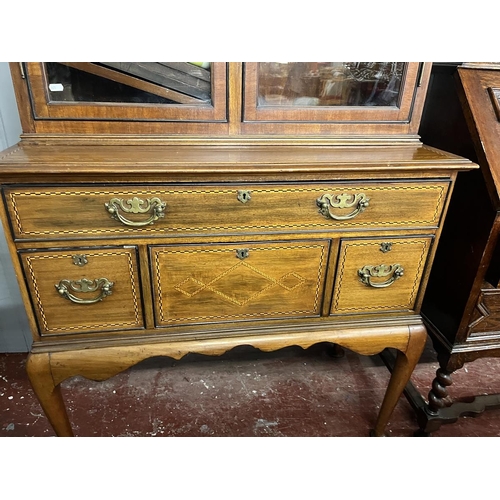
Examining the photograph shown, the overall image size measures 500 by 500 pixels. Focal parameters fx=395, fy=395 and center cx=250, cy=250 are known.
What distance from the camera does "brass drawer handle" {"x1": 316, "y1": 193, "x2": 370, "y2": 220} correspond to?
1087 mm

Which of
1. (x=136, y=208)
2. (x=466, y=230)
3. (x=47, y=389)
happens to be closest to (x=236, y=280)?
(x=136, y=208)

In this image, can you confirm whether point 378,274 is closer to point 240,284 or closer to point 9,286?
point 240,284

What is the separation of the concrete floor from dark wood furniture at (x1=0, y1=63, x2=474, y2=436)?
1.30 ft

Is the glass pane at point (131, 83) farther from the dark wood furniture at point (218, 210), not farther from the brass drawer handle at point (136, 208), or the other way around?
the brass drawer handle at point (136, 208)

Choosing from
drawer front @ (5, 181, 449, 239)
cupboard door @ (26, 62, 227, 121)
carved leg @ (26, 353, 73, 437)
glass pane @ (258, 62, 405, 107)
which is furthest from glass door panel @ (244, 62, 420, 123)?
carved leg @ (26, 353, 73, 437)

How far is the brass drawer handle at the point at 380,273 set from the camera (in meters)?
1.20

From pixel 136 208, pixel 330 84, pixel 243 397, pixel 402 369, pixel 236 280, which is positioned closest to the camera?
pixel 136 208

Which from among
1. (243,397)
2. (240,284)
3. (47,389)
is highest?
(240,284)

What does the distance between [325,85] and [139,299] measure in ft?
2.90

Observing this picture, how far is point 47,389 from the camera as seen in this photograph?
3.86 ft

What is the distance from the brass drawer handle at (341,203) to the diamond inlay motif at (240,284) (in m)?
0.21

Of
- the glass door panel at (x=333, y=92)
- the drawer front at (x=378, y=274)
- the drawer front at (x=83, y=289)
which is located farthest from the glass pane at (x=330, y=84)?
the drawer front at (x=83, y=289)

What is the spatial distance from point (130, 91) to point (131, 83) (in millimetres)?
23
